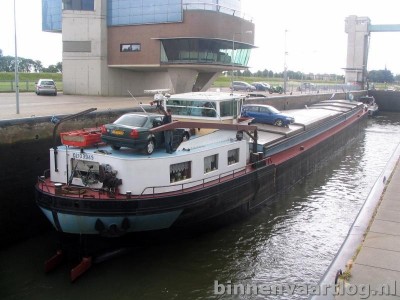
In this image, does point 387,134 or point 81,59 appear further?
point 387,134

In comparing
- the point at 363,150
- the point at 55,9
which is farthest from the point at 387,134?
the point at 55,9

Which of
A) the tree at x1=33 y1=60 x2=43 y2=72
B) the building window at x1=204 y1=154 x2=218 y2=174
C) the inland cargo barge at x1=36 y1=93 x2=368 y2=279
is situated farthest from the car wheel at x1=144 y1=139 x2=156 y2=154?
the tree at x1=33 y1=60 x2=43 y2=72

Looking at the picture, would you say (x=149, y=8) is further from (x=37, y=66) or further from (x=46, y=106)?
(x=37, y=66)

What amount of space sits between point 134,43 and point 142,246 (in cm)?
2814

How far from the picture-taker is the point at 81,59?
3909 cm

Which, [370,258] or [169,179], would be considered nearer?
[370,258]

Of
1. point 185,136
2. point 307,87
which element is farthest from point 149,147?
point 307,87

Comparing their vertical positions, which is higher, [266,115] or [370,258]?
[266,115]

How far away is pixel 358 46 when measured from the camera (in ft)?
253

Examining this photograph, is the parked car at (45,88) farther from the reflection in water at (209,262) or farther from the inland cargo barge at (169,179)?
the reflection in water at (209,262)

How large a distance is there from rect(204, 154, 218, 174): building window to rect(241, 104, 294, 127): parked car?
10428 millimetres

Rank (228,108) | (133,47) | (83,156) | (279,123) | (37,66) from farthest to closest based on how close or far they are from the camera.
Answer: (37,66) → (133,47) → (279,123) → (228,108) → (83,156)

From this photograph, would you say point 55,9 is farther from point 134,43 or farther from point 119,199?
point 119,199

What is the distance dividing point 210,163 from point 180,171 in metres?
1.63
